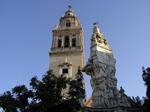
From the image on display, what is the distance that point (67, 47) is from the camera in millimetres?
36250

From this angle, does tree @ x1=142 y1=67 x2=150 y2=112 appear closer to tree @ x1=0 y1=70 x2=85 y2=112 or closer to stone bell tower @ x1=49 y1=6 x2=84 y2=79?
tree @ x1=0 y1=70 x2=85 y2=112

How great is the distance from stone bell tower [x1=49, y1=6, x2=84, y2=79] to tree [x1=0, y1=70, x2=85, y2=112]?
53.8 ft

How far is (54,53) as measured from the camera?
115ft

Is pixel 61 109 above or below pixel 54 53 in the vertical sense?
below

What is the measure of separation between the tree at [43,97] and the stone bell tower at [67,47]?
53.8 ft

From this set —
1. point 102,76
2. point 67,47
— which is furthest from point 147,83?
point 67,47

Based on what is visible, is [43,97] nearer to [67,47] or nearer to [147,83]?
[147,83]

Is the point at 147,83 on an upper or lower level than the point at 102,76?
lower

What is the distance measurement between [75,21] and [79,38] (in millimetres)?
4845

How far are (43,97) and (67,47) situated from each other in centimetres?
2228

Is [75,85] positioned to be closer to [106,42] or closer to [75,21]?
[106,42]

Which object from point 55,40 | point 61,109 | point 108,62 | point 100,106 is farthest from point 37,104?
point 55,40

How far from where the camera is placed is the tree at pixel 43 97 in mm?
13984

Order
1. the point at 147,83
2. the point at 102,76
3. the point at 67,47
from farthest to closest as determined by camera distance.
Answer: the point at 67,47, the point at 102,76, the point at 147,83
